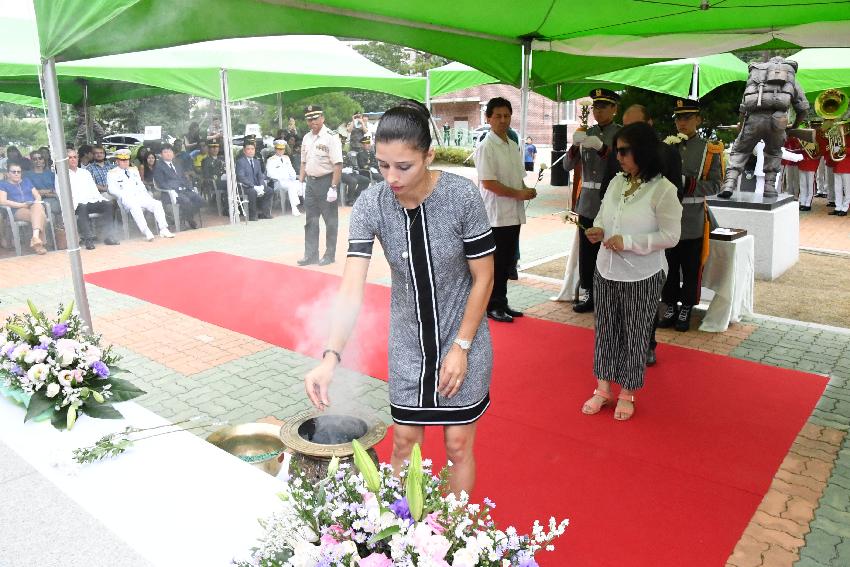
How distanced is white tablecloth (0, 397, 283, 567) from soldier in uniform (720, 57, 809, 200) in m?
8.26

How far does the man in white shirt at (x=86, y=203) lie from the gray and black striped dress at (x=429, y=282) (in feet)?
30.8

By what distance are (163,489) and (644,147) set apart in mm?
2898

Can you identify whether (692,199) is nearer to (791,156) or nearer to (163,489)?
(163,489)

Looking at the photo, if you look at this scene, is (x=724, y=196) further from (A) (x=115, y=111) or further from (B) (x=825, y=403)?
(A) (x=115, y=111)

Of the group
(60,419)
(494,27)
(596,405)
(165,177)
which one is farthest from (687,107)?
(165,177)

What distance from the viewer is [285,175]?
13750 mm

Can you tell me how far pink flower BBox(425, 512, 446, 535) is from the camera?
4.07 feet

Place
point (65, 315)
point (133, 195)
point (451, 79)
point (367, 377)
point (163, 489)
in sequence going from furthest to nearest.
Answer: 1. point (451, 79)
2. point (133, 195)
3. point (367, 377)
4. point (65, 315)
5. point (163, 489)

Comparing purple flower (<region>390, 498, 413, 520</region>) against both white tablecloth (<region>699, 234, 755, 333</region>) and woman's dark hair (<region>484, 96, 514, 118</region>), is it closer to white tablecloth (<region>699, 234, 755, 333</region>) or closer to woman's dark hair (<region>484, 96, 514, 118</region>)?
woman's dark hair (<region>484, 96, 514, 118</region>)

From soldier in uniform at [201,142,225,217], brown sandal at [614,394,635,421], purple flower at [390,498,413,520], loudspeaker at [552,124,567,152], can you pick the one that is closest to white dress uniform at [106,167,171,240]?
soldier in uniform at [201,142,225,217]

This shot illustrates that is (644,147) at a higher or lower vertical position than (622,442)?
higher

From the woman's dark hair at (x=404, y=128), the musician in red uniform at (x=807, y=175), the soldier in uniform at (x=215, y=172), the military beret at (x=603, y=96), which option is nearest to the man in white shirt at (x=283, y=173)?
the soldier in uniform at (x=215, y=172)

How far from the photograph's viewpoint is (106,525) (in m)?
1.62

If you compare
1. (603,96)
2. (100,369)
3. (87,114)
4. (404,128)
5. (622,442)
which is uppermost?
(87,114)
